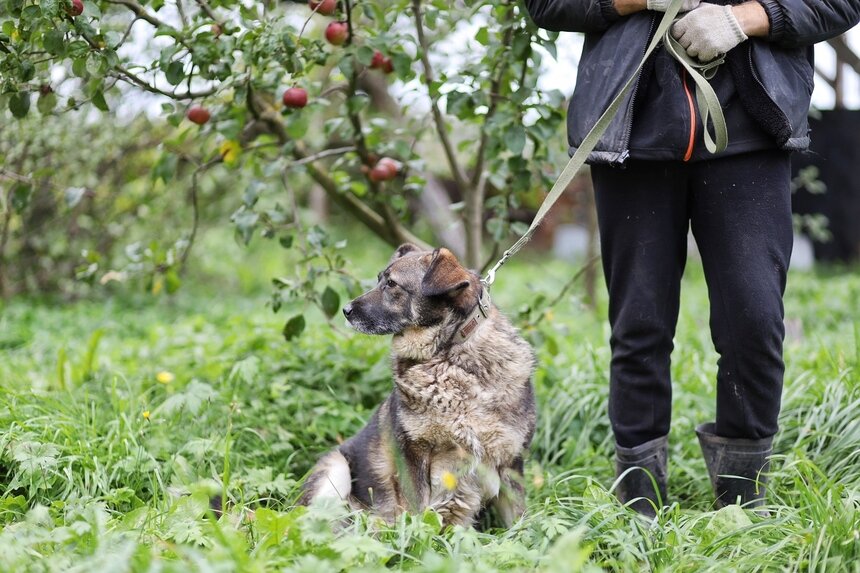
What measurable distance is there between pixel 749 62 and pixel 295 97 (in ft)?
5.62

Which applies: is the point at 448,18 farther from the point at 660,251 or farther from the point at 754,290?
the point at 754,290

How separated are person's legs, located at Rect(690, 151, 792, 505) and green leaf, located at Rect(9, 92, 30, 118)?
2.40 metres

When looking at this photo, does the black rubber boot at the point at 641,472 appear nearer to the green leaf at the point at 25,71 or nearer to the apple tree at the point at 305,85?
the apple tree at the point at 305,85

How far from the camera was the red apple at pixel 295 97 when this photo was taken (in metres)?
3.30

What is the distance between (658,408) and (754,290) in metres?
0.55

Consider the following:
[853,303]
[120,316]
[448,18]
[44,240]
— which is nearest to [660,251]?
[448,18]

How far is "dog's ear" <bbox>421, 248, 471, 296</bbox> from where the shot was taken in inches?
112

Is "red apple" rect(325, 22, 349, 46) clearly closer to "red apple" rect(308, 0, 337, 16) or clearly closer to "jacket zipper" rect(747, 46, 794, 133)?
"red apple" rect(308, 0, 337, 16)

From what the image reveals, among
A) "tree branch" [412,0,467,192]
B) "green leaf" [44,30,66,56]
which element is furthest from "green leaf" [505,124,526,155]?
"green leaf" [44,30,66,56]

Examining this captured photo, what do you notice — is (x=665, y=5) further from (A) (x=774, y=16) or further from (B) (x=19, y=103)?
(B) (x=19, y=103)

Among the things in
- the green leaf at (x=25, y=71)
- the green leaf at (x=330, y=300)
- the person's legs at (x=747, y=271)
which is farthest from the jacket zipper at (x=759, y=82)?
the green leaf at (x=25, y=71)

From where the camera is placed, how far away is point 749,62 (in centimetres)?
250

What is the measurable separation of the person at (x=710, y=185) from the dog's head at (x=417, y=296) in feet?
1.70

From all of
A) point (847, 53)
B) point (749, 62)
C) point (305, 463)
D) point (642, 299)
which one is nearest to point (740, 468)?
point (642, 299)
